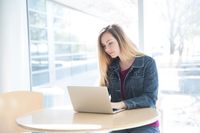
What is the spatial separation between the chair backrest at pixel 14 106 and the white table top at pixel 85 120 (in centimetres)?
47

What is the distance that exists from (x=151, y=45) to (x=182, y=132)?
3.32 ft

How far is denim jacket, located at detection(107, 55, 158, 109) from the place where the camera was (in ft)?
6.28

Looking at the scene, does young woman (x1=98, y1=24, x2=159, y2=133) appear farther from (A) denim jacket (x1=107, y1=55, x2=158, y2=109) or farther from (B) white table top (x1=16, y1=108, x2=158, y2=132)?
(B) white table top (x1=16, y1=108, x2=158, y2=132)

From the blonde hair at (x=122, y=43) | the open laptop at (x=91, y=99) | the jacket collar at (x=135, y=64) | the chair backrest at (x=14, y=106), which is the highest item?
the blonde hair at (x=122, y=43)

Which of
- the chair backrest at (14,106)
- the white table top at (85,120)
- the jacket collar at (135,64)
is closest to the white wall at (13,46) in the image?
the chair backrest at (14,106)

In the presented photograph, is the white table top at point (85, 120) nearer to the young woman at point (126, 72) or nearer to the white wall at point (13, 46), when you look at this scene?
the young woman at point (126, 72)

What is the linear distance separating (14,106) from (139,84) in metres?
1.10

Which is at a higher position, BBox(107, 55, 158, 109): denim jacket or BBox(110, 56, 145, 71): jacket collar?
BBox(110, 56, 145, 71): jacket collar

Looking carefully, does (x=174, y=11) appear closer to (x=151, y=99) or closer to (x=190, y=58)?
(x=190, y=58)

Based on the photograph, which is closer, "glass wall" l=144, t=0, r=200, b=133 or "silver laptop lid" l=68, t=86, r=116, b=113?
"silver laptop lid" l=68, t=86, r=116, b=113

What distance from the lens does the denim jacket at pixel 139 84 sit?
1915 millimetres

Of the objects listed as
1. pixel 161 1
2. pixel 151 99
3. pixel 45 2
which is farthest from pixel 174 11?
pixel 45 2

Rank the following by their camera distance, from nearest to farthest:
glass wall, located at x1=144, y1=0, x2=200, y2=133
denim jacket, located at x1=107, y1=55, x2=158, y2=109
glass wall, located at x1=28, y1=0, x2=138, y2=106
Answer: denim jacket, located at x1=107, y1=55, x2=158, y2=109 → glass wall, located at x1=144, y1=0, x2=200, y2=133 → glass wall, located at x1=28, y1=0, x2=138, y2=106

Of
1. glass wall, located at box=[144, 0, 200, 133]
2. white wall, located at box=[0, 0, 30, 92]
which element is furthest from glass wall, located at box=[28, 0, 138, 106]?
glass wall, located at box=[144, 0, 200, 133]
